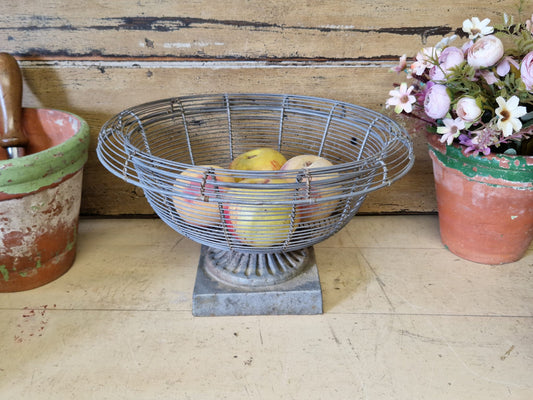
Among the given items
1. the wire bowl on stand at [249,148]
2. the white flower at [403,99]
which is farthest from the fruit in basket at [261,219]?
the white flower at [403,99]

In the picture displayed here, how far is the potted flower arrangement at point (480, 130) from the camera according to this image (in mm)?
623

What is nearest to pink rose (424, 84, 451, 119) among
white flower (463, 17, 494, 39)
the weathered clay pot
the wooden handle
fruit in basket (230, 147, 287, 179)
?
white flower (463, 17, 494, 39)

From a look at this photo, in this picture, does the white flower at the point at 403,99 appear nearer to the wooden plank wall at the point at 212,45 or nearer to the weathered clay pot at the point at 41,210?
the wooden plank wall at the point at 212,45

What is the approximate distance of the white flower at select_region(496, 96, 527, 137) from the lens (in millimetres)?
594

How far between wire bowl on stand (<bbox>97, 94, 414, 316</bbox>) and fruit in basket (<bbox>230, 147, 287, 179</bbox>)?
2cm

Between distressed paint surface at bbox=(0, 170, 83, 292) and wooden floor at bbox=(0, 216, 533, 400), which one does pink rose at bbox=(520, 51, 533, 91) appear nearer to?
wooden floor at bbox=(0, 216, 533, 400)

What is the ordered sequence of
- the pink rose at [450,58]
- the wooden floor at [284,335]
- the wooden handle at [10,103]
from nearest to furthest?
1. the wooden floor at [284,335]
2. the pink rose at [450,58]
3. the wooden handle at [10,103]

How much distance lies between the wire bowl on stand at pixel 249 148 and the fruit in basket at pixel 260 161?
2cm

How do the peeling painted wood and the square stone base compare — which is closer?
the square stone base

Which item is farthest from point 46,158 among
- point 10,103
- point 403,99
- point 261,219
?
point 403,99

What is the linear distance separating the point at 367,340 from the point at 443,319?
0.12 m

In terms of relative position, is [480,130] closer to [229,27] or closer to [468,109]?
[468,109]

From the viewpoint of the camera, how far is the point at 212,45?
80 centimetres

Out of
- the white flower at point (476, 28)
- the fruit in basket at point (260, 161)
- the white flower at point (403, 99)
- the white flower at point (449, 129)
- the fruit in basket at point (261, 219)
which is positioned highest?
the white flower at point (476, 28)
